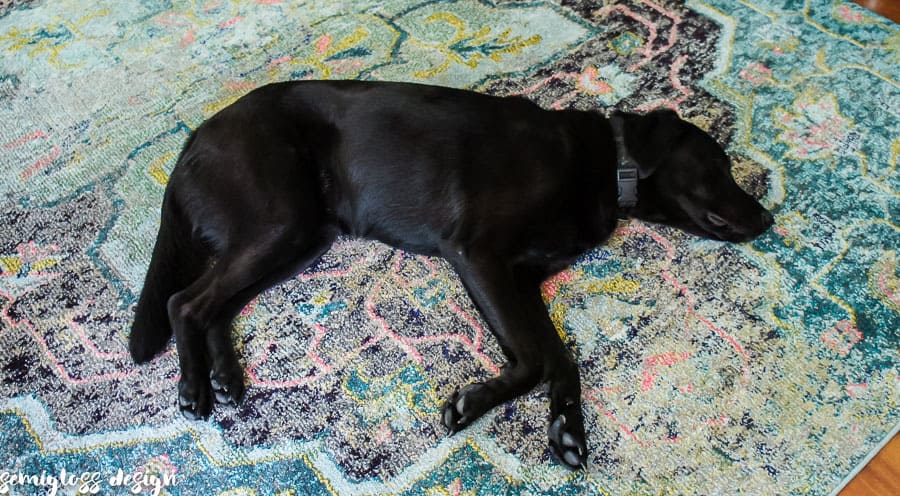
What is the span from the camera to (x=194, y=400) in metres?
1.52

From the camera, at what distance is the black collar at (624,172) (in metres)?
1.69

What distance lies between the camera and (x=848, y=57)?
225 cm

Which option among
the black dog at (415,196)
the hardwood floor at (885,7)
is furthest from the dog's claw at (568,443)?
the hardwood floor at (885,7)

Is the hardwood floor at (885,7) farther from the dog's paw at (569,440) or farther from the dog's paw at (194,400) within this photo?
the dog's paw at (194,400)

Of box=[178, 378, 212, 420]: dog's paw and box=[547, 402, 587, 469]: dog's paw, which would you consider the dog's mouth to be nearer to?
box=[547, 402, 587, 469]: dog's paw

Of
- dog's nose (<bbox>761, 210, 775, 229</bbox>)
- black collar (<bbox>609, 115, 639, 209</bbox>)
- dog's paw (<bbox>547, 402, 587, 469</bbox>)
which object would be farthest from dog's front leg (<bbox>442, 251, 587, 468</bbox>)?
dog's nose (<bbox>761, 210, 775, 229</bbox>)

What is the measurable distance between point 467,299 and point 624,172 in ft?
1.50

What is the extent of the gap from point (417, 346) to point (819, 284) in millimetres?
922

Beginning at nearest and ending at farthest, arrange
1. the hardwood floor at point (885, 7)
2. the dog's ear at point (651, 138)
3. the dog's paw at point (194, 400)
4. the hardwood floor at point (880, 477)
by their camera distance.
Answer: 1. the hardwood floor at point (880, 477)
2. the dog's paw at point (194, 400)
3. the dog's ear at point (651, 138)
4. the hardwood floor at point (885, 7)

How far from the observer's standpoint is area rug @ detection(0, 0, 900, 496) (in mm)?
1438

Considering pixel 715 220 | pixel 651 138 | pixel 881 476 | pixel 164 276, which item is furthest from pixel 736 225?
pixel 164 276

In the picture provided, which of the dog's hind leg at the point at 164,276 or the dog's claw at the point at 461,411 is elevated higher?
the dog's hind leg at the point at 164,276

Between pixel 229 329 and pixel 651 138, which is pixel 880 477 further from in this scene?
pixel 229 329

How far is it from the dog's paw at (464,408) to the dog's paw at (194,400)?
1.58 feet
